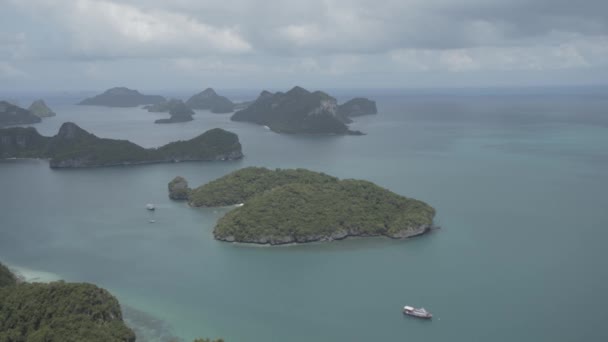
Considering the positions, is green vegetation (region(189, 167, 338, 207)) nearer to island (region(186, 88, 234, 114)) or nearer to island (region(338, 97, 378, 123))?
island (region(338, 97, 378, 123))

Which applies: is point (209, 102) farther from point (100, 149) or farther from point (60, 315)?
point (60, 315)

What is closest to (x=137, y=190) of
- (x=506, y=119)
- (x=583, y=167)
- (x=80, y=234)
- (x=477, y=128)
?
(x=80, y=234)

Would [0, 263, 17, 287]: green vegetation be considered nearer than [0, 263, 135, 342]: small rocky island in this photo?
No

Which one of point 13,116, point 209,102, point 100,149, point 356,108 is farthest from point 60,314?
point 209,102

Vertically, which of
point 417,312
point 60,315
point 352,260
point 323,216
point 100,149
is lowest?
point 417,312

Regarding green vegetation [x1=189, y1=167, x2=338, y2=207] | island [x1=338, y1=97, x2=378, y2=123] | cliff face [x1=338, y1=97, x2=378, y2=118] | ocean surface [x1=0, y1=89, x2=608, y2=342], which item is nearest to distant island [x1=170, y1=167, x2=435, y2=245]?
ocean surface [x1=0, y1=89, x2=608, y2=342]

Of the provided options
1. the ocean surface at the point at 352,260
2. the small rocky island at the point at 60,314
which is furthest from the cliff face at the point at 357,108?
the small rocky island at the point at 60,314

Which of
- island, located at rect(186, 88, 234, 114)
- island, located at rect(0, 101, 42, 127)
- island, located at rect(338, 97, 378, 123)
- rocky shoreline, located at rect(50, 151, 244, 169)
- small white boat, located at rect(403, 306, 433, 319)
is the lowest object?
small white boat, located at rect(403, 306, 433, 319)
